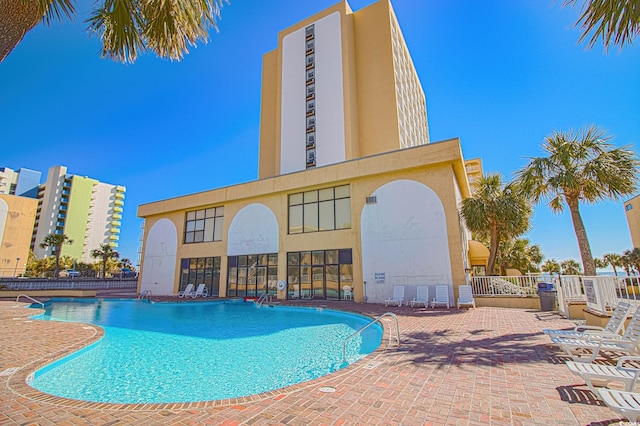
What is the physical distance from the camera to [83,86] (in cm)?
1334

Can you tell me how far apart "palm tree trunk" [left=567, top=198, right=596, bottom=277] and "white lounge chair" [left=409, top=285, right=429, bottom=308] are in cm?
583

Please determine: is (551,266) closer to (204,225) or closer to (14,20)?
(204,225)

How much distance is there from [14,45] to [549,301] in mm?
15361

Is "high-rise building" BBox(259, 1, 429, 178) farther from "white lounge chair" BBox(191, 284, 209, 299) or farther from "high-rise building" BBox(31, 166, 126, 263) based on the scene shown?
"high-rise building" BBox(31, 166, 126, 263)

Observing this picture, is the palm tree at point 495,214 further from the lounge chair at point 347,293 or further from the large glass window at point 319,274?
the lounge chair at point 347,293

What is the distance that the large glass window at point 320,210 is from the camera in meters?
17.6

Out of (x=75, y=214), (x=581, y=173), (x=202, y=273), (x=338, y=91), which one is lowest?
(x=202, y=273)

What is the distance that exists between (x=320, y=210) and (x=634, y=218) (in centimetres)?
4448

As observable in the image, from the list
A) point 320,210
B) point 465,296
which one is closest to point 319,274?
point 320,210

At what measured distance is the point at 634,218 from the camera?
124 ft

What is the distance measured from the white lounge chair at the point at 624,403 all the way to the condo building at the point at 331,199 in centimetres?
1163

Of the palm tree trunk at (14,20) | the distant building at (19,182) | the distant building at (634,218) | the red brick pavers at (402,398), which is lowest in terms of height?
the red brick pavers at (402,398)

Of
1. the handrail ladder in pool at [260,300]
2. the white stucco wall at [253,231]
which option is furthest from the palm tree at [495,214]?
the handrail ladder in pool at [260,300]

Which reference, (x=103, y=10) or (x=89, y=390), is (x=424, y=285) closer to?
(x=89, y=390)
